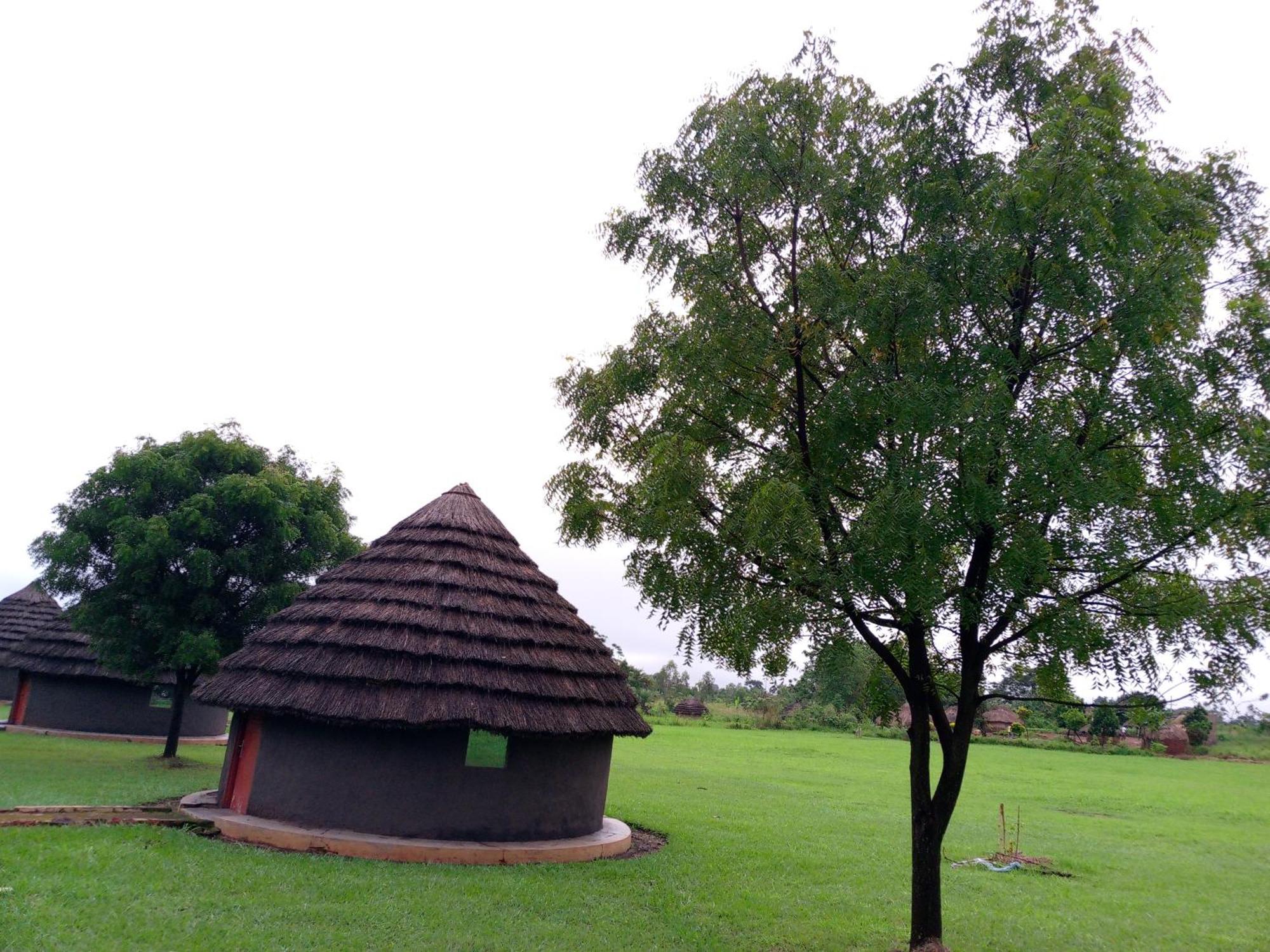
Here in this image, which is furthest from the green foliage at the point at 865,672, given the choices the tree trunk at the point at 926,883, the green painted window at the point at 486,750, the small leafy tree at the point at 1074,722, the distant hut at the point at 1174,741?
the distant hut at the point at 1174,741

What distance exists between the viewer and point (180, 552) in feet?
56.9

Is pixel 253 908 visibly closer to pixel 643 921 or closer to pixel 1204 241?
pixel 643 921

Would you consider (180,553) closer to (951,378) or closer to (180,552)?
(180,552)

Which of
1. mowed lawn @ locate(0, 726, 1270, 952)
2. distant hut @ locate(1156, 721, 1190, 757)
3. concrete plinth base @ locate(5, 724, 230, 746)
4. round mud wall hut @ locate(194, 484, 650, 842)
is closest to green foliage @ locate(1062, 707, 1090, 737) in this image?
distant hut @ locate(1156, 721, 1190, 757)

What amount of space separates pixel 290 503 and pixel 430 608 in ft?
24.7

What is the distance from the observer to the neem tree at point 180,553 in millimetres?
17250

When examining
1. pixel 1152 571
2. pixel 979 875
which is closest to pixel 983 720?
pixel 979 875

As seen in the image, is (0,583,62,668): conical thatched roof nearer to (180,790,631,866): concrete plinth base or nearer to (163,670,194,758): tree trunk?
(163,670,194,758): tree trunk

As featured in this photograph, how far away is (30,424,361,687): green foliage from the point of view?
17.2 metres

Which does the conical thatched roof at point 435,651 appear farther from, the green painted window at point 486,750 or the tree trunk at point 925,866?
the tree trunk at point 925,866

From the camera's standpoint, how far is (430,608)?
12273 millimetres

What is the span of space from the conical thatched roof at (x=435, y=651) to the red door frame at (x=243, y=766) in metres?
0.73

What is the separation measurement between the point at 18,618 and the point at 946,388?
33.1m

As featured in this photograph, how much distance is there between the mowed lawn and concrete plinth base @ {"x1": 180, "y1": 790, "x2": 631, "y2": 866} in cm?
38
